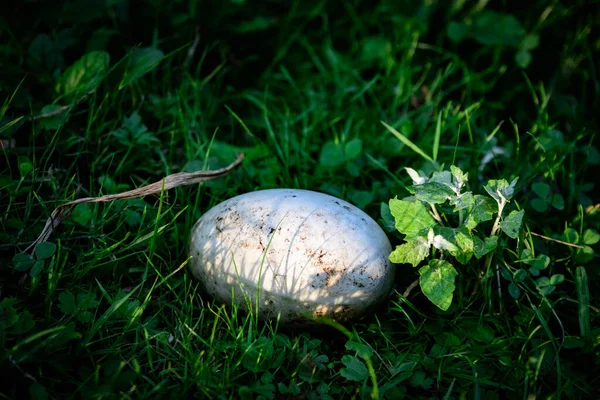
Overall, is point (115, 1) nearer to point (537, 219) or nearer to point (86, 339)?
point (86, 339)

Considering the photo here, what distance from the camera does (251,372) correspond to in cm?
174

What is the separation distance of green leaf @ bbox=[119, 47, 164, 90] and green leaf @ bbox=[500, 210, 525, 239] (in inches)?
68.8

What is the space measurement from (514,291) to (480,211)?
378 mm

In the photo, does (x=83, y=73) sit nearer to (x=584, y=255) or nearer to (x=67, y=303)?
(x=67, y=303)

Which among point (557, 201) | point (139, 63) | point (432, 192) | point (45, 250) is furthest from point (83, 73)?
point (557, 201)

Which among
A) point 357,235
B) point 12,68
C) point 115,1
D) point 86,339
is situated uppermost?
point 115,1

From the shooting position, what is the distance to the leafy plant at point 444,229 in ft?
5.76

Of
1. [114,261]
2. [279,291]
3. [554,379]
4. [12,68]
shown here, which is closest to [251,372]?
[279,291]

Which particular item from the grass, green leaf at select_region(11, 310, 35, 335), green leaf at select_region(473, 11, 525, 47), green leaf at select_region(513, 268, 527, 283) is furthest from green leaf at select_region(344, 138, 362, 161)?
green leaf at select_region(11, 310, 35, 335)

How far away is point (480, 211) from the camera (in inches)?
72.5

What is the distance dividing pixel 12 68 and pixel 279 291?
1703 millimetres

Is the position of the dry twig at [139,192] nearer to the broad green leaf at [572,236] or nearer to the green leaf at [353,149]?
the green leaf at [353,149]

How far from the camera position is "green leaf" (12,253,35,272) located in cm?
176

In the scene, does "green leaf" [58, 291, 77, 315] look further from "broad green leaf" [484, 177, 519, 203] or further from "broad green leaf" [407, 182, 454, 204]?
"broad green leaf" [484, 177, 519, 203]
